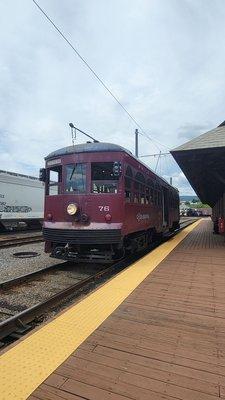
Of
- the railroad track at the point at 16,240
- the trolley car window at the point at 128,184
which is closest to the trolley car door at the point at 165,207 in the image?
the railroad track at the point at 16,240

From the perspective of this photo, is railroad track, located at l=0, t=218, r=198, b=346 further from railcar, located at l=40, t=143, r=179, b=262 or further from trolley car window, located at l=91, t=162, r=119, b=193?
trolley car window, located at l=91, t=162, r=119, b=193

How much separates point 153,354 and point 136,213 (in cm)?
633

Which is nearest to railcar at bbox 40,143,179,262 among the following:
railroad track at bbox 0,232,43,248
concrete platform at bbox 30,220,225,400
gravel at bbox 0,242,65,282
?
gravel at bbox 0,242,65,282

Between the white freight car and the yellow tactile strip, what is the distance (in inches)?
640

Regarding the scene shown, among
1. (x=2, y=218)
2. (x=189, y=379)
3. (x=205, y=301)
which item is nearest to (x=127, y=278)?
(x=205, y=301)

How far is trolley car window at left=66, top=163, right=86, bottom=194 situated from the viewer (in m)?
8.27

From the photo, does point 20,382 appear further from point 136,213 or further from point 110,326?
point 136,213

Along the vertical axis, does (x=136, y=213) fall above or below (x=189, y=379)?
above

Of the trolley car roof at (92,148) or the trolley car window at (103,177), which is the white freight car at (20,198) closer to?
the trolley car roof at (92,148)

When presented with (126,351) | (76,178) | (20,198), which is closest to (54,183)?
(76,178)

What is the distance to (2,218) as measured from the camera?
20234mm

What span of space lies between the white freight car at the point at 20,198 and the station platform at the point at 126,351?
16330 mm

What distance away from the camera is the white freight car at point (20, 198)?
2039cm

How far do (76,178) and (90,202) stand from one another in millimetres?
740
